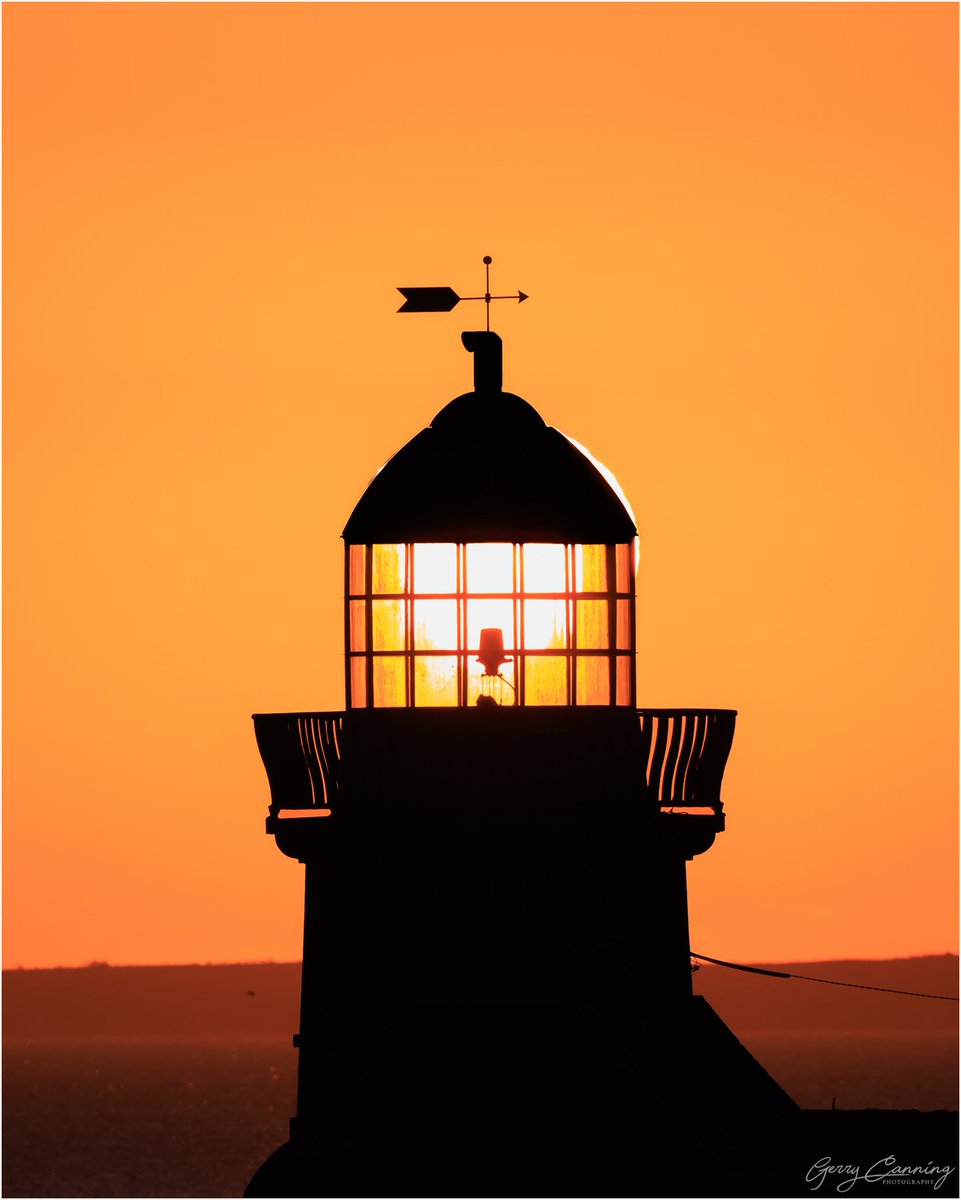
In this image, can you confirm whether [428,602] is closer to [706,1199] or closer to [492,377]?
[492,377]

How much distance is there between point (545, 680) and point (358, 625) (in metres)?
1.69

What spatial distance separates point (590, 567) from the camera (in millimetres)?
21766

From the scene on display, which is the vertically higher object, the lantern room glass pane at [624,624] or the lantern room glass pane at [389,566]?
the lantern room glass pane at [389,566]

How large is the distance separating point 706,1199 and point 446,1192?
2.16 metres

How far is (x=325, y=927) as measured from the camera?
71.9 feet

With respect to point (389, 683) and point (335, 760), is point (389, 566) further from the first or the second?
point (335, 760)

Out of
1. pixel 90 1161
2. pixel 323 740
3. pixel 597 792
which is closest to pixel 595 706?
pixel 597 792

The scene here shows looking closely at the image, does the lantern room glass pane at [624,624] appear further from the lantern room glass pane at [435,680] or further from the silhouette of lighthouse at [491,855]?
the lantern room glass pane at [435,680]

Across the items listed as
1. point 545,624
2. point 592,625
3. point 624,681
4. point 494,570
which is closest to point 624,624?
point 592,625

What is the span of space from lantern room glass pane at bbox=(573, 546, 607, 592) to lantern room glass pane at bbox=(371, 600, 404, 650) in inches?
58.6

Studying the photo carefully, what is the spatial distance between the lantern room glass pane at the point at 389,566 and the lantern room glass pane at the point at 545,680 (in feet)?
4.20

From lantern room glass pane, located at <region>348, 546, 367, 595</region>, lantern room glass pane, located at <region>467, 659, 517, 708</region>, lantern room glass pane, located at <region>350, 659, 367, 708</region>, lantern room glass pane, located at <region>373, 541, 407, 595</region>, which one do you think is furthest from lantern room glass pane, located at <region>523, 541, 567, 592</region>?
lantern room glass pane, located at <region>350, 659, 367, 708</region>
